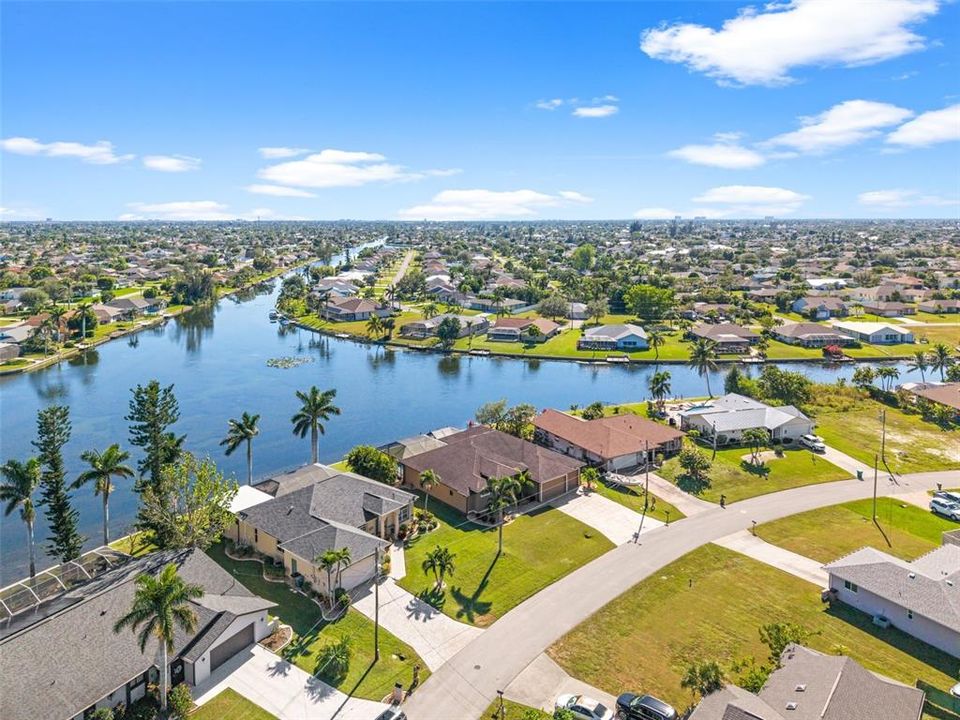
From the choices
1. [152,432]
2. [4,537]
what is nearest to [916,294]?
[152,432]

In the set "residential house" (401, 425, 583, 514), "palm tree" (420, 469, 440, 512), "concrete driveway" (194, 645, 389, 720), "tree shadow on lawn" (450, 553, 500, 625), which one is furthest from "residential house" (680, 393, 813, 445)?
"concrete driveway" (194, 645, 389, 720)

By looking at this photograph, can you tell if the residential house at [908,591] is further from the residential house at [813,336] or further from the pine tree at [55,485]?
the residential house at [813,336]

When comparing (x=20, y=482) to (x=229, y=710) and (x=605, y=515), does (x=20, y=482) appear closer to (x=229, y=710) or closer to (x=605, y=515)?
(x=229, y=710)

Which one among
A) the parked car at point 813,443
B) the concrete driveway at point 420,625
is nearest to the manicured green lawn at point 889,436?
the parked car at point 813,443

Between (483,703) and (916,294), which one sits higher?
(916,294)

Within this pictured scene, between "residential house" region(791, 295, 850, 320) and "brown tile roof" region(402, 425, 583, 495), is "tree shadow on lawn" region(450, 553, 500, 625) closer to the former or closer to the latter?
"brown tile roof" region(402, 425, 583, 495)

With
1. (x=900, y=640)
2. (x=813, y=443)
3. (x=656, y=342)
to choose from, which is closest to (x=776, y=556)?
(x=900, y=640)

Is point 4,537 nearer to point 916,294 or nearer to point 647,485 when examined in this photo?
point 647,485
